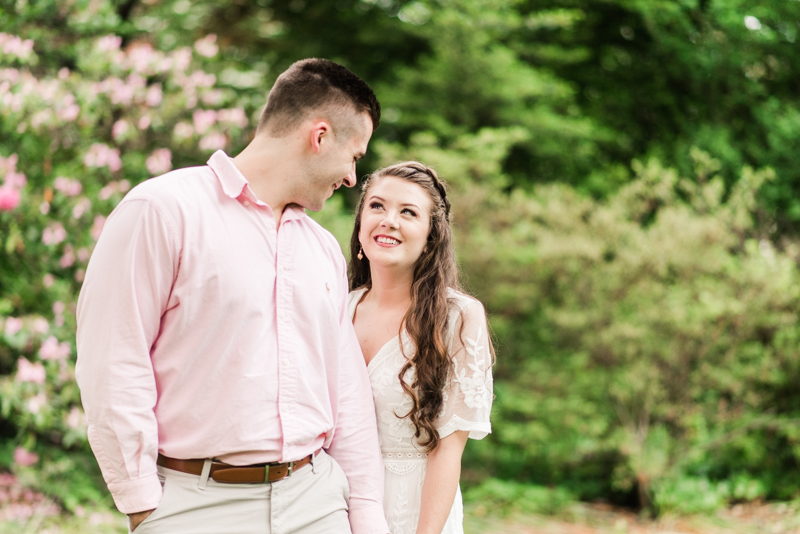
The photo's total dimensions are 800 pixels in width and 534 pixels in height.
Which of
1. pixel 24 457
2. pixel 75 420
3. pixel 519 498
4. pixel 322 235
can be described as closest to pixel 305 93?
pixel 322 235

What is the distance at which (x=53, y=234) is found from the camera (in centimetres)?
474

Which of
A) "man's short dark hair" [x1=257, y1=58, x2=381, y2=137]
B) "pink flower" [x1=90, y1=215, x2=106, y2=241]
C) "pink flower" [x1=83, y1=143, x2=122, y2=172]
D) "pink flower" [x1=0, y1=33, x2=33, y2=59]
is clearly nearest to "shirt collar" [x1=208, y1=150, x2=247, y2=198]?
"man's short dark hair" [x1=257, y1=58, x2=381, y2=137]

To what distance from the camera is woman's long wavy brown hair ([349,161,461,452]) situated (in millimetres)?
2537

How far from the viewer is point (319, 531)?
2.05 meters

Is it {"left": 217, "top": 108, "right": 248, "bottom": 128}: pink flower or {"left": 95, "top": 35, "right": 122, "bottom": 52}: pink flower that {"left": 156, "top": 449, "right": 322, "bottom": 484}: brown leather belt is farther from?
{"left": 95, "top": 35, "right": 122, "bottom": 52}: pink flower

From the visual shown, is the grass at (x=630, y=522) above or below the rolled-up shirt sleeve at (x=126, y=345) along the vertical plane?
below

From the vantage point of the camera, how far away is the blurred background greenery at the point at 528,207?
16.3 ft

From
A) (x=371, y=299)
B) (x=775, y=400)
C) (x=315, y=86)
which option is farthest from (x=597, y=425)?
(x=315, y=86)

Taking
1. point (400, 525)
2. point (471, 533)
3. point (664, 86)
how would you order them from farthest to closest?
point (664, 86)
point (471, 533)
point (400, 525)

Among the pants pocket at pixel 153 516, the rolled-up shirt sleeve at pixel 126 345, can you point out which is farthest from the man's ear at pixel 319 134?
the pants pocket at pixel 153 516

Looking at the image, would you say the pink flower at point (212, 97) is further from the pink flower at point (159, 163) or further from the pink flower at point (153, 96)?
the pink flower at point (159, 163)

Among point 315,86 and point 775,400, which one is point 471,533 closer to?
point 775,400

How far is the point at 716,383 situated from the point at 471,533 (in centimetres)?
260

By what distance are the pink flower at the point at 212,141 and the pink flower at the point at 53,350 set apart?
1803 millimetres
